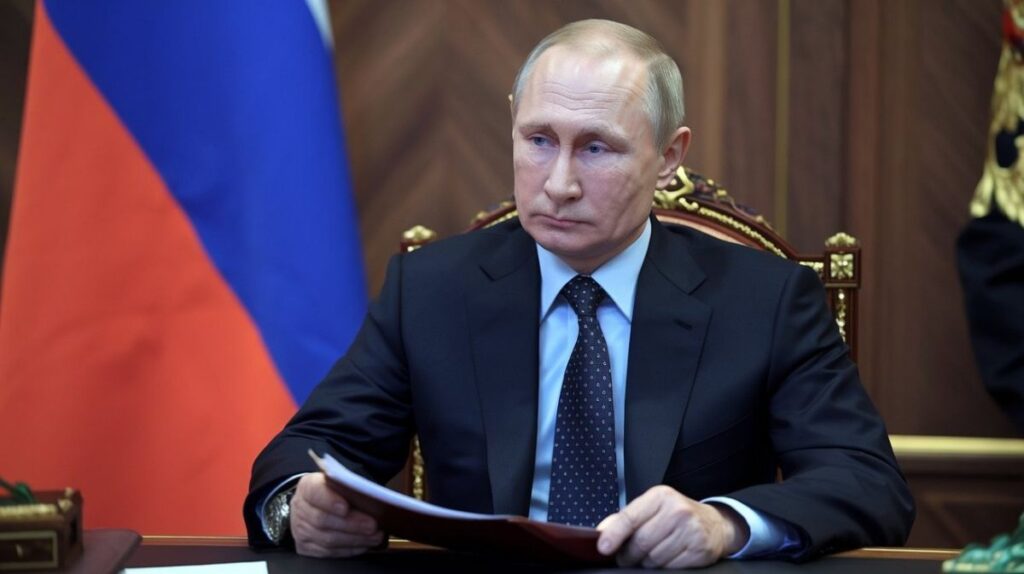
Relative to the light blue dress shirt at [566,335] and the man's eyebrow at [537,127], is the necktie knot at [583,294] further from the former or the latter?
the man's eyebrow at [537,127]

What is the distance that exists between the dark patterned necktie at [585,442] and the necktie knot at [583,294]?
0.15ft

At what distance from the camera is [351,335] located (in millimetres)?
2906

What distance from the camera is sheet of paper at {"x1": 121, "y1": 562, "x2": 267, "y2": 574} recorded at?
164 centimetres

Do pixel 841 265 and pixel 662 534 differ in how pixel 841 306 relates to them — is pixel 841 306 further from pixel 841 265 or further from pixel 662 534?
pixel 662 534

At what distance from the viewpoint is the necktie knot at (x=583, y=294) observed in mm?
2162

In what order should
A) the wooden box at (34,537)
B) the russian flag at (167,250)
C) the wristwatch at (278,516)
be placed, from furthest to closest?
the russian flag at (167,250) → the wristwatch at (278,516) → the wooden box at (34,537)

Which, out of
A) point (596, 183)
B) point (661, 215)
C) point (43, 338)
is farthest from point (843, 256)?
point (43, 338)

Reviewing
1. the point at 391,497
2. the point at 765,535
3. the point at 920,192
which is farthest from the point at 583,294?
the point at 920,192

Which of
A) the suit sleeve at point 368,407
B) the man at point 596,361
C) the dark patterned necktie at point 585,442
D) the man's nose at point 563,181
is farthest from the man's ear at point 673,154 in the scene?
the suit sleeve at point 368,407

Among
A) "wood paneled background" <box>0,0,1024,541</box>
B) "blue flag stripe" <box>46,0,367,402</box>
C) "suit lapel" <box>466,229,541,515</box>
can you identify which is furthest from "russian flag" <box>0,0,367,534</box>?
"suit lapel" <box>466,229,541,515</box>

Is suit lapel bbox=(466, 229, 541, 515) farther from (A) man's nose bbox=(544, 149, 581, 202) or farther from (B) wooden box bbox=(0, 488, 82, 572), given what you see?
(B) wooden box bbox=(0, 488, 82, 572)

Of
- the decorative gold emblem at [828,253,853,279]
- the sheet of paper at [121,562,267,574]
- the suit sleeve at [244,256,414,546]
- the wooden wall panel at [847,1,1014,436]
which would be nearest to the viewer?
the sheet of paper at [121,562,267,574]

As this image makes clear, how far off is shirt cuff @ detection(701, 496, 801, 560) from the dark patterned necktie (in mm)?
296

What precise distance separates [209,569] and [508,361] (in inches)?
26.5
